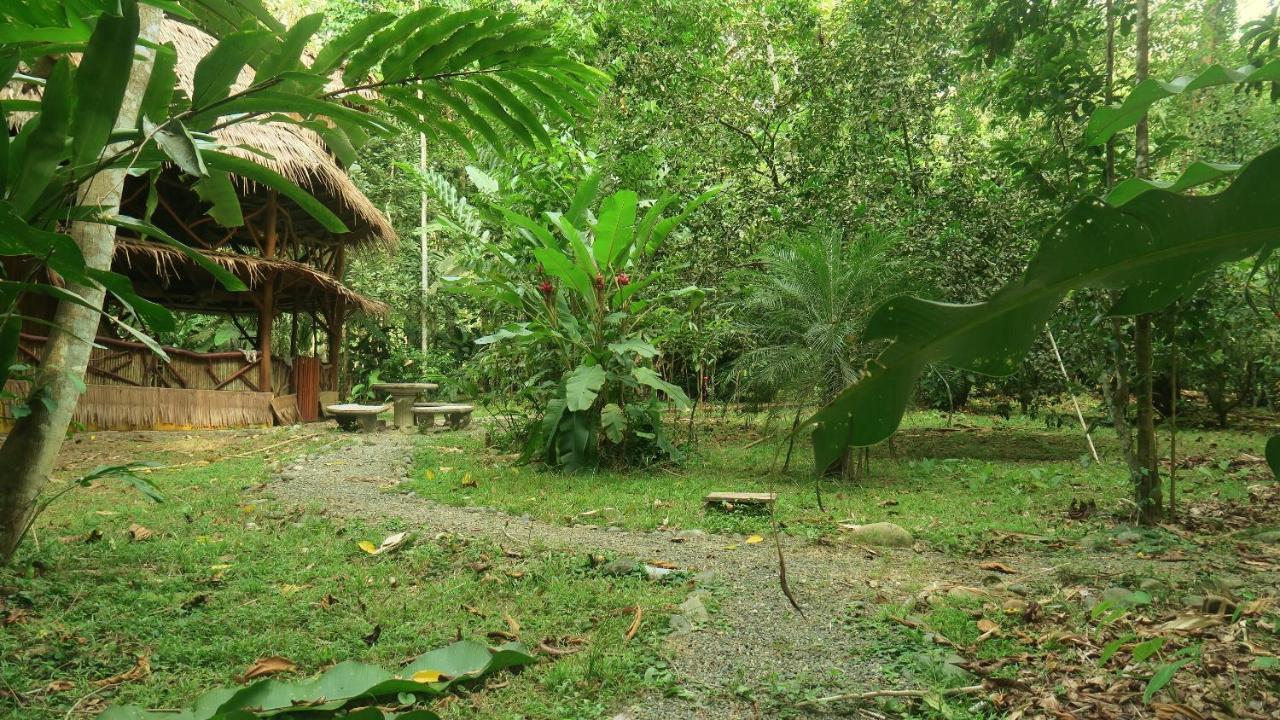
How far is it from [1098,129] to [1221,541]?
2.82 metres

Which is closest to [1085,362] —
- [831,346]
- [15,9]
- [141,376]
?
[831,346]

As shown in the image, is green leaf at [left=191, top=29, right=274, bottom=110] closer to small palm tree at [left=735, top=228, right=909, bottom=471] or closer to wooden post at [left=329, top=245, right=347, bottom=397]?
small palm tree at [left=735, top=228, right=909, bottom=471]

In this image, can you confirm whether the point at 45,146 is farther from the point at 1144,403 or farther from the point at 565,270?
the point at 565,270

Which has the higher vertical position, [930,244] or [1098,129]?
[930,244]

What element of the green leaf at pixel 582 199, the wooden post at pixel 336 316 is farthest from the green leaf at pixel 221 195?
the wooden post at pixel 336 316

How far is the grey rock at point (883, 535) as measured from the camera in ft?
12.4

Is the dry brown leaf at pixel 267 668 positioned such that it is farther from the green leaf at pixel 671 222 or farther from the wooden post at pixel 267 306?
the wooden post at pixel 267 306

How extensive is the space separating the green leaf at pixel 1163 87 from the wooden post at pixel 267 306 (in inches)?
414

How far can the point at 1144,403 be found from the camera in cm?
385

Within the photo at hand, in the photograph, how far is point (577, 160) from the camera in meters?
7.08

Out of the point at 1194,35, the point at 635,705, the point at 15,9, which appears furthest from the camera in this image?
the point at 1194,35

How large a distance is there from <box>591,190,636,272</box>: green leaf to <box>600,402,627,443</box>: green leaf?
114 centimetres

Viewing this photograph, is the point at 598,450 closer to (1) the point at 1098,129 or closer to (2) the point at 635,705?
(2) the point at 635,705

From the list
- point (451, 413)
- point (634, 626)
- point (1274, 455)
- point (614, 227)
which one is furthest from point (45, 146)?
point (451, 413)
